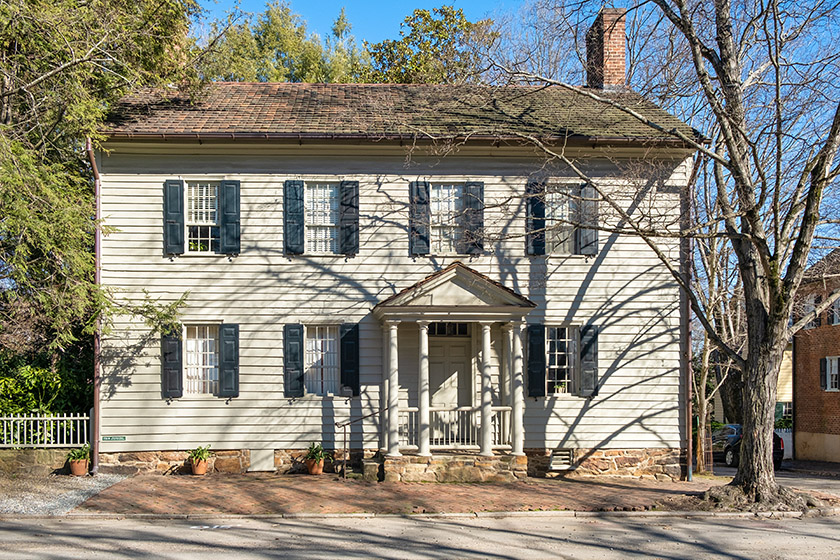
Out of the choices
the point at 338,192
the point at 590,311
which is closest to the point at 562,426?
the point at 590,311

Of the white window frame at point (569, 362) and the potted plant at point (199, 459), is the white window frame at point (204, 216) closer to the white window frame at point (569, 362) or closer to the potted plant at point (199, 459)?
the potted plant at point (199, 459)

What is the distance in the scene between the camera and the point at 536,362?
1580 centimetres

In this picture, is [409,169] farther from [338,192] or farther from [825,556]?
[825,556]

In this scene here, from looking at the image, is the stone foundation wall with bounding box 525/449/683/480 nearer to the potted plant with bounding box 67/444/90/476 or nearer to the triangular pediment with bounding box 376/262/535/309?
the triangular pediment with bounding box 376/262/535/309

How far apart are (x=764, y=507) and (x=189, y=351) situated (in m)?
11.1

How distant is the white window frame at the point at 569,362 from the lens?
16.0 meters

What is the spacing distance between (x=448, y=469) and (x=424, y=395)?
148 cm

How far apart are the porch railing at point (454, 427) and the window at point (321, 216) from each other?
383 centimetres

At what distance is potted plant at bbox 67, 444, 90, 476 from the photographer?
14531 mm

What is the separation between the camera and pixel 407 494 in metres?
13.3

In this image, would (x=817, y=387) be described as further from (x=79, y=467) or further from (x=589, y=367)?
(x=79, y=467)

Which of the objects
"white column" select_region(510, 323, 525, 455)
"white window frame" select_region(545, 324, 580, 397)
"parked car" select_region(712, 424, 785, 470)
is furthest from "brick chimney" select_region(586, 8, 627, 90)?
"parked car" select_region(712, 424, 785, 470)

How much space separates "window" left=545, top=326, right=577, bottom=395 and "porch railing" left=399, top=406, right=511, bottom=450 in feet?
4.84

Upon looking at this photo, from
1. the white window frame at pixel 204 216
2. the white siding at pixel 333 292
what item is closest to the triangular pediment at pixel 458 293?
the white siding at pixel 333 292
